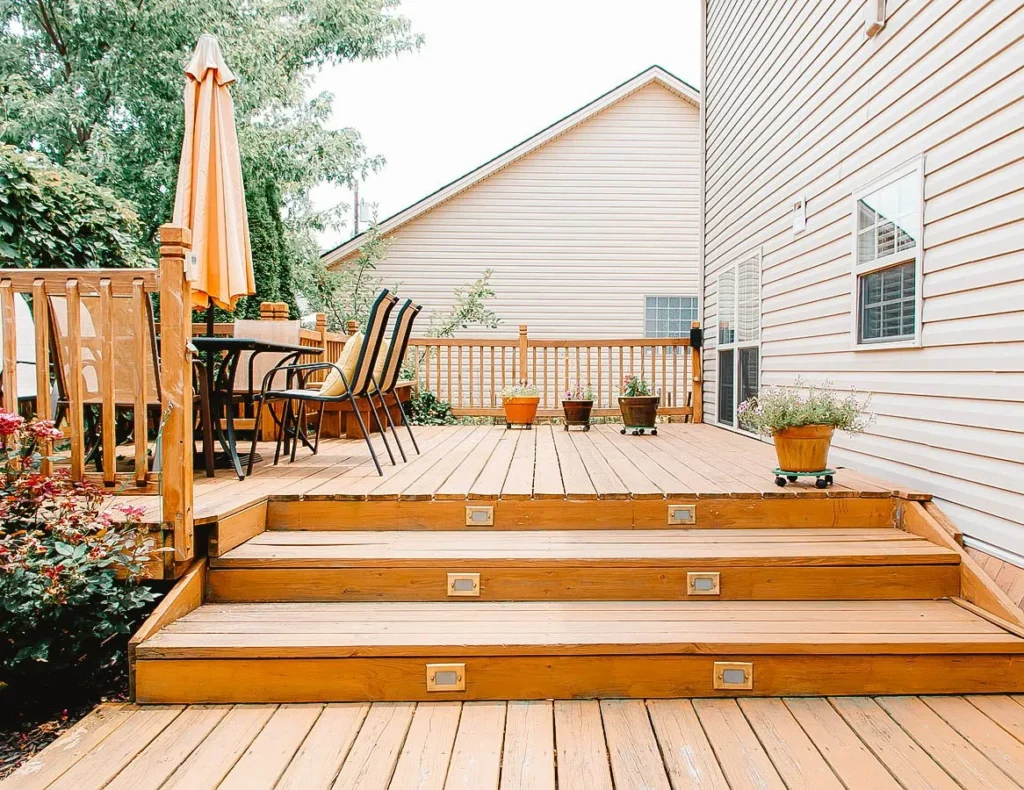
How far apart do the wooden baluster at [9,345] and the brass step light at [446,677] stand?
1.83m

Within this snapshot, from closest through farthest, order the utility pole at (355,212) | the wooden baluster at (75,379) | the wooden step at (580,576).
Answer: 1. the wooden baluster at (75,379)
2. the wooden step at (580,576)
3. the utility pole at (355,212)

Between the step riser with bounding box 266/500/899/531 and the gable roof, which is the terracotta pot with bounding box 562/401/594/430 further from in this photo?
the gable roof

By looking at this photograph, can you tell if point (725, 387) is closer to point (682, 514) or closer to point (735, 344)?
point (735, 344)

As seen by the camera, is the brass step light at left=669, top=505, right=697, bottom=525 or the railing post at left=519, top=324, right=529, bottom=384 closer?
the brass step light at left=669, top=505, right=697, bottom=525

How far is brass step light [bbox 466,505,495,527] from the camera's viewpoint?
9.77ft

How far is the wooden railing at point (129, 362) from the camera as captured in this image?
2363 mm

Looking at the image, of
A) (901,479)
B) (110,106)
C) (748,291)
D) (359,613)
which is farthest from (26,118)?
(901,479)

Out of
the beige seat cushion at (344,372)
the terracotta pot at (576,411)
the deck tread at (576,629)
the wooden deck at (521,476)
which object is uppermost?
the beige seat cushion at (344,372)

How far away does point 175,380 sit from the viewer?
93.3 inches

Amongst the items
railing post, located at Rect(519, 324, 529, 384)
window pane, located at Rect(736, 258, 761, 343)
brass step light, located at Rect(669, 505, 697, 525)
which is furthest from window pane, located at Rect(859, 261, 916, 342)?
railing post, located at Rect(519, 324, 529, 384)

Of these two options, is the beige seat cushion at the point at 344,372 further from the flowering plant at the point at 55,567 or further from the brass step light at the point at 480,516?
the flowering plant at the point at 55,567

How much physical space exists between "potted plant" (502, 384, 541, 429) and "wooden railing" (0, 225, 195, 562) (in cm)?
423

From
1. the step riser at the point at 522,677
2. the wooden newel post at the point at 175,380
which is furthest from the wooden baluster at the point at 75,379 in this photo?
the step riser at the point at 522,677

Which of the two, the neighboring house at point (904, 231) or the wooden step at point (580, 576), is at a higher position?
the neighboring house at point (904, 231)
